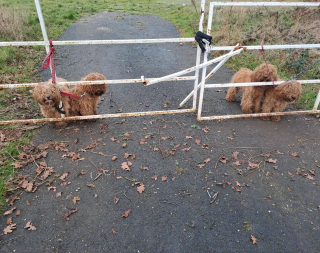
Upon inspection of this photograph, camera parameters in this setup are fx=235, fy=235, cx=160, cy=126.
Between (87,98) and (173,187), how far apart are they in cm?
262

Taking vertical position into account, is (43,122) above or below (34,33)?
below

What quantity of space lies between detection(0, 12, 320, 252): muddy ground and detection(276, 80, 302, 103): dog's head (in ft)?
2.24

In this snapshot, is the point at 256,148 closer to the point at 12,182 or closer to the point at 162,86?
the point at 162,86

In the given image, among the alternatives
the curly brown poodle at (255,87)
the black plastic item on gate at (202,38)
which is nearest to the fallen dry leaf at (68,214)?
the black plastic item on gate at (202,38)

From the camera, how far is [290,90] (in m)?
4.79

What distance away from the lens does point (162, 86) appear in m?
7.01

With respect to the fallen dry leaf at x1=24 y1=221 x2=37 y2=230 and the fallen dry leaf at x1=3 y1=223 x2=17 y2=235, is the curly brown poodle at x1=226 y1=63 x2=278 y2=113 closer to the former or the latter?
the fallen dry leaf at x1=24 y1=221 x2=37 y2=230

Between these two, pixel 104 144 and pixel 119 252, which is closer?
pixel 119 252

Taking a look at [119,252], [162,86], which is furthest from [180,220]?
[162,86]

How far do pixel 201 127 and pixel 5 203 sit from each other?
3.66 metres

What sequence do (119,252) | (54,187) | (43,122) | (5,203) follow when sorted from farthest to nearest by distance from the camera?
(43,122), (54,187), (5,203), (119,252)

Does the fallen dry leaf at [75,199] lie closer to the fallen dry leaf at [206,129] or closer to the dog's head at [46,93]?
the dog's head at [46,93]

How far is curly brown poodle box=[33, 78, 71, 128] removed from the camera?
412cm

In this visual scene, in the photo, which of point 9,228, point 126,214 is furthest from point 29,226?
point 126,214
